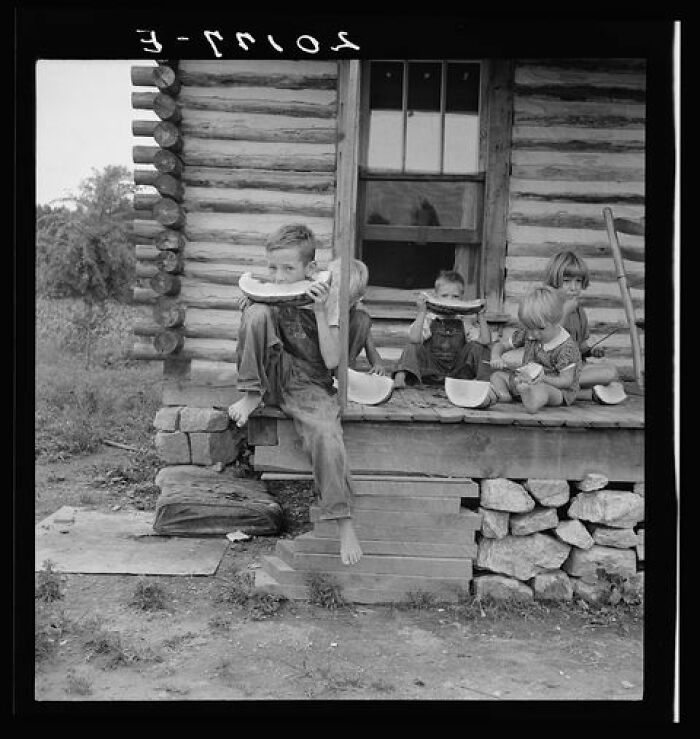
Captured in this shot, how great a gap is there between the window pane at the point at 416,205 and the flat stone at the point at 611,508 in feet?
8.84

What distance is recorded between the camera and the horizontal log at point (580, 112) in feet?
21.0

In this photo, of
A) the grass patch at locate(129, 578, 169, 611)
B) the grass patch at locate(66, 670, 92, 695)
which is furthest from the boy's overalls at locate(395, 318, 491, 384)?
the grass patch at locate(66, 670, 92, 695)

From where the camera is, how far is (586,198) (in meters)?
6.48

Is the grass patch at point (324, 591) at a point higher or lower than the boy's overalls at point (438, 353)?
lower

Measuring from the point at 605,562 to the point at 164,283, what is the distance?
3.81 metres

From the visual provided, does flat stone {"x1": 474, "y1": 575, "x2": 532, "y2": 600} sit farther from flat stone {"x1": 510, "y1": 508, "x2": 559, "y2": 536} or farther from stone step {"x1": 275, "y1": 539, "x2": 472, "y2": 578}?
flat stone {"x1": 510, "y1": 508, "x2": 559, "y2": 536}

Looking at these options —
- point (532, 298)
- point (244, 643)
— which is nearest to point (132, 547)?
point (244, 643)

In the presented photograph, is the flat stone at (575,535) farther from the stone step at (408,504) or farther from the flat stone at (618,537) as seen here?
the stone step at (408,504)

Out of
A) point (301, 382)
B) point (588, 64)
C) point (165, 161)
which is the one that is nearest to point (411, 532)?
point (301, 382)

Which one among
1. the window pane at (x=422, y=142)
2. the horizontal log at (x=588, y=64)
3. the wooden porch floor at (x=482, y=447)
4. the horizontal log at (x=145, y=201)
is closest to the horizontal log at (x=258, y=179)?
the horizontal log at (x=145, y=201)

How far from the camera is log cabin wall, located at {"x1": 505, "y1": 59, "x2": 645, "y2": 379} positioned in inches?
251

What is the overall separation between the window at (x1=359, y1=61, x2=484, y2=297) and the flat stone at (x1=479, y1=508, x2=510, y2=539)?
94.8 inches

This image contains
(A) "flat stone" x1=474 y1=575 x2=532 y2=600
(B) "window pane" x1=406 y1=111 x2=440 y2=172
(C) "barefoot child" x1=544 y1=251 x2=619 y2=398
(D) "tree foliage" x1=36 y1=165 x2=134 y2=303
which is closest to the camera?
(A) "flat stone" x1=474 y1=575 x2=532 y2=600

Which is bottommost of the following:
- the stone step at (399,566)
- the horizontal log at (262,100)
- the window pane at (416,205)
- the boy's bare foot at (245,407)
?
the stone step at (399,566)
